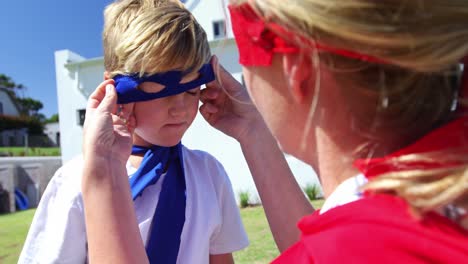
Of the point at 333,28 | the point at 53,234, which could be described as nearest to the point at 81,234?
the point at 53,234

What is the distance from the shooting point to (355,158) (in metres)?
0.83

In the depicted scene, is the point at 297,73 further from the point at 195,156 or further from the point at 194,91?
the point at 195,156

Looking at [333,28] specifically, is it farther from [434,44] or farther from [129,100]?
[129,100]

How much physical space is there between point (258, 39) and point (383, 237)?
0.49 metres

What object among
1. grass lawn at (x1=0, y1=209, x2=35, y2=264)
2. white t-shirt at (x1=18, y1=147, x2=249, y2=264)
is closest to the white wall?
grass lawn at (x1=0, y1=209, x2=35, y2=264)

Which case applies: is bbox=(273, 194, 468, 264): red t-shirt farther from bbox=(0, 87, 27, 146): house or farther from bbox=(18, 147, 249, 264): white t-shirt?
bbox=(0, 87, 27, 146): house

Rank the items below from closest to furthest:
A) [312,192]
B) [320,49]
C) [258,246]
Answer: [320,49], [258,246], [312,192]

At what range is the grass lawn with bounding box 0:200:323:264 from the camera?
576cm

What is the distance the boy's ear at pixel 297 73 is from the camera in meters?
0.81

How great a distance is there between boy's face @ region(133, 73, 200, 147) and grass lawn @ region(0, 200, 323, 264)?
161 inches

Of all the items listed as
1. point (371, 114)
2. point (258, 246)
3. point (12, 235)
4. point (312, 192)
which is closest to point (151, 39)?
point (371, 114)

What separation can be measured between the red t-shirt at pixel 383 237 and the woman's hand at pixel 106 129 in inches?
34.0

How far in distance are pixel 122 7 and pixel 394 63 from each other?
4.63ft

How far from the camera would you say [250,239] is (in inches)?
267
